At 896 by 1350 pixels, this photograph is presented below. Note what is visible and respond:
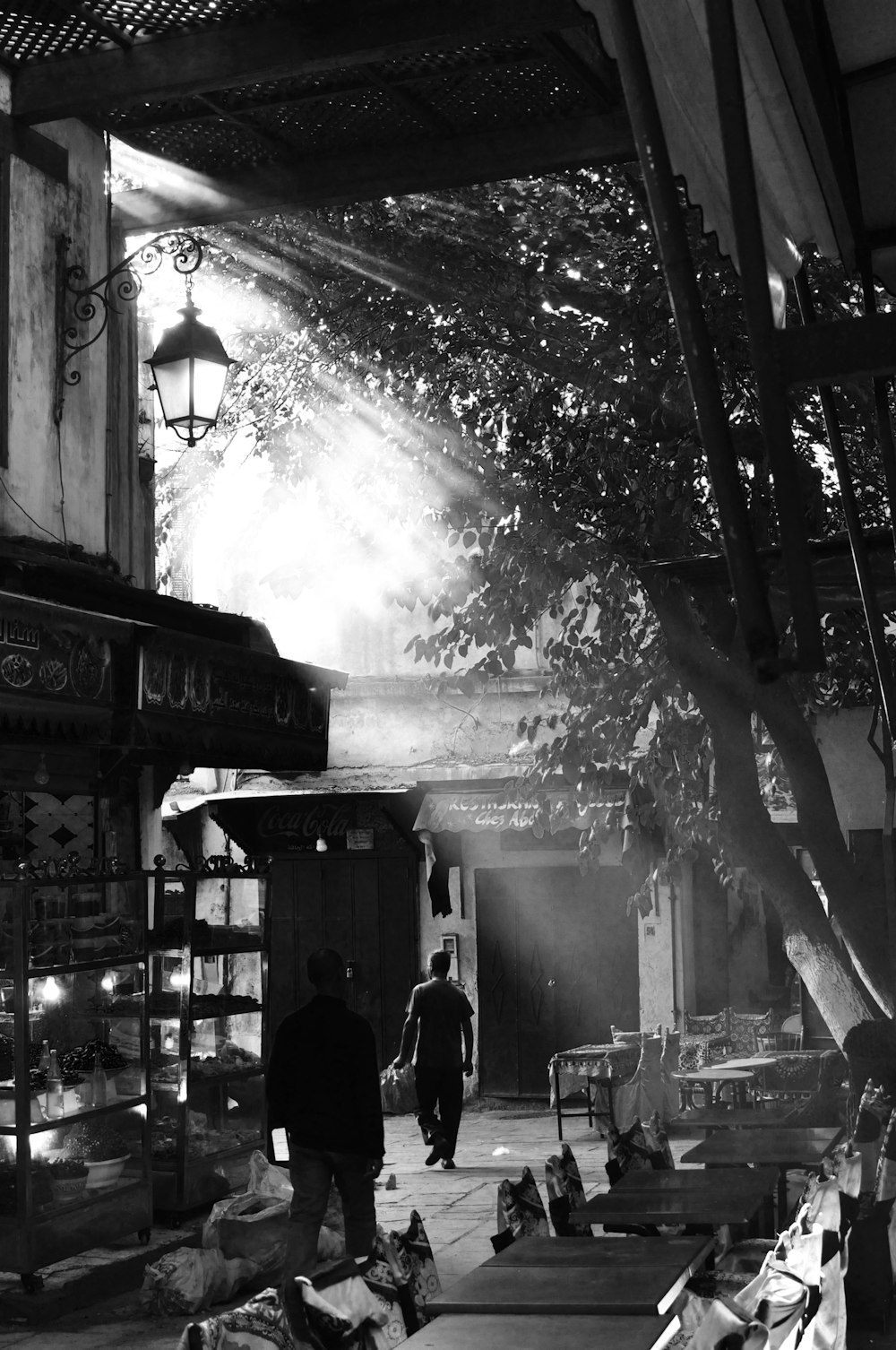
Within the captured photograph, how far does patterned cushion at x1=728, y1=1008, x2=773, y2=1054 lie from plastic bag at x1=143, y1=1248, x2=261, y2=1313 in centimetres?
851

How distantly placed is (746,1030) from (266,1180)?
8.13 meters

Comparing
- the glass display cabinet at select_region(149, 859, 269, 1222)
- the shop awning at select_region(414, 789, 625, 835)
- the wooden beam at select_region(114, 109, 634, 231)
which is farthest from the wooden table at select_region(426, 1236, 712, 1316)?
the shop awning at select_region(414, 789, 625, 835)

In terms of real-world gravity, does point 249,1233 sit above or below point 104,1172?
below

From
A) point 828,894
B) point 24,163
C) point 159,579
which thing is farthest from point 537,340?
point 159,579

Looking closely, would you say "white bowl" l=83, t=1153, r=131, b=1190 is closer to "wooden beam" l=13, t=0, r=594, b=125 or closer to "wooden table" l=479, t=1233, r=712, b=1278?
"wooden table" l=479, t=1233, r=712, b=1278

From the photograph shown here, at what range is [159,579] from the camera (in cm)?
1964

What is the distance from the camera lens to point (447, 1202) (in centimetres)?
1180

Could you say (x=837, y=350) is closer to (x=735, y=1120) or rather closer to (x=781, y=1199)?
(x=781, y=1199)

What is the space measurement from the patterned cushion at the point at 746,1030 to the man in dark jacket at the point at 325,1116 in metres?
8.38

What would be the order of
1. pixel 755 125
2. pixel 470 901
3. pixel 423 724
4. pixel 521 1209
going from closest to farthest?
pixel 755 125
pixel 521 1209
pixel 470 901
pixel 423 724

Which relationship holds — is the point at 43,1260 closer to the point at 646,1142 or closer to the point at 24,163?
the point at 646,1142

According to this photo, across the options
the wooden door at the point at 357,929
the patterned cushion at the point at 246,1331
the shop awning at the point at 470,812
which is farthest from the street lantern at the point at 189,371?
the wooden door at the point at 357,929

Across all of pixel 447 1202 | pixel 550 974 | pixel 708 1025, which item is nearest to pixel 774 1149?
pixel 447 1202

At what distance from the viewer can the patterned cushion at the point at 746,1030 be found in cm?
1570
